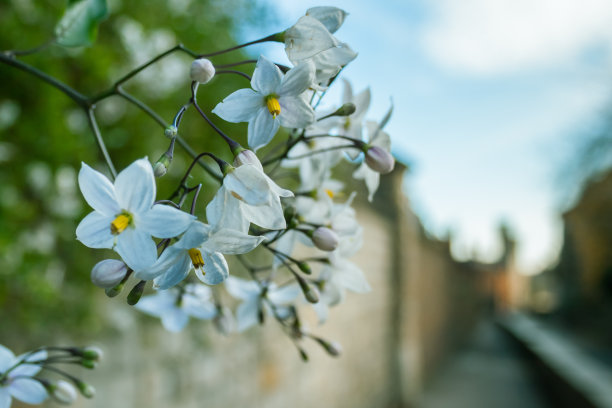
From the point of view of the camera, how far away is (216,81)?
263 cm

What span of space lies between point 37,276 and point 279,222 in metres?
1.51

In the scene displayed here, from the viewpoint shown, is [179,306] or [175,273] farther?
[179,306]

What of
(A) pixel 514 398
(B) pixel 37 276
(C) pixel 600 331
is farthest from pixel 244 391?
(C) pixel 600 331

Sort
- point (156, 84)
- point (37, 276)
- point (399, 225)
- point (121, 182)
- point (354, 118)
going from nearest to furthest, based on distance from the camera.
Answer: point (121, 182) < point (354, 118) < point (37, 276) < point (156, 84) < point (399, 225)

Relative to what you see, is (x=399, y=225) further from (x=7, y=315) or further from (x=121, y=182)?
(x=121, y=182)

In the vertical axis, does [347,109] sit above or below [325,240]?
above

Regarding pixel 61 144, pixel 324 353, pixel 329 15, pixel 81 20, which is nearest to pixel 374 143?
pixel 329 15

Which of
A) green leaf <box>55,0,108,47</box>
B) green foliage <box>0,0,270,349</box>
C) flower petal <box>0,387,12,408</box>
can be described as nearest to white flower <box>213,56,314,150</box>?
green leaf <box>55,0,108,47</box>

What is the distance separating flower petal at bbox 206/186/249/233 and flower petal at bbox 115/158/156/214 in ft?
0.15

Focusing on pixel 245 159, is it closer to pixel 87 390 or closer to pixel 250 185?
pixel 250 185

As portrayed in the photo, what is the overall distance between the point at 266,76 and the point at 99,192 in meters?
0.16

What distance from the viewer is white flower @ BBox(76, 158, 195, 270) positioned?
370 millimetres

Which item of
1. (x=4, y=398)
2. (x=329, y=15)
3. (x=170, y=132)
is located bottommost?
(x=4, y=398)

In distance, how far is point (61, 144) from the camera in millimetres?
1913
